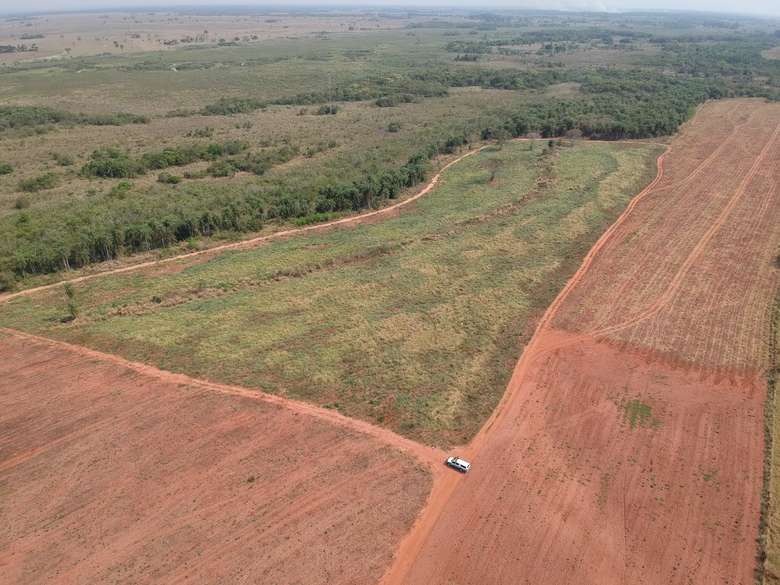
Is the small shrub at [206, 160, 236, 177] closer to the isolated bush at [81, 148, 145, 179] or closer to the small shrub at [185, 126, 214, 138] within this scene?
the isolated bush at [81, 148, 145, 179]

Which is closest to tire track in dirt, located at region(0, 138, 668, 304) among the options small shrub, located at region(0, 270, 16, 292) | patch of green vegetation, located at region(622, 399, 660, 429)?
small shrub, located at region(0, 270, 16, 292)

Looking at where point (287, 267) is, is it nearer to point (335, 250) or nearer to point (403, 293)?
point (335, 250)

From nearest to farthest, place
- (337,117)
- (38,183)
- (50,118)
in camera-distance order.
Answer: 1. (38,183)
2. (50,118)
3. (337,117)

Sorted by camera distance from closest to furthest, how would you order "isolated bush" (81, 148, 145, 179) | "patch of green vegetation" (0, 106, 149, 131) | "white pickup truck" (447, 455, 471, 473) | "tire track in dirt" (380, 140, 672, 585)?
"tire track in dirt" (380, 140, 672, 585), "white pickup truck" (447, 455, 471, 473), "isolated bush" (81, 148, 145, 179), "patch of green vegetation" (0, 106, 149, 131)

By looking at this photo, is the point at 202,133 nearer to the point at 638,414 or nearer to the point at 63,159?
the point at 63,159

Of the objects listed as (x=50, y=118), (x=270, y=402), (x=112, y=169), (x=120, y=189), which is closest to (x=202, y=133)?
(x=112, y=169)

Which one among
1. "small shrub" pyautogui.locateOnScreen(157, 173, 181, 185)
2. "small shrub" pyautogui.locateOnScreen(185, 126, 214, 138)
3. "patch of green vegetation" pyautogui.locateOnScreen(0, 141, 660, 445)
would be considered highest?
"small shrub" pyautogui.locateOnScreen(185, 126, 214, 138)
